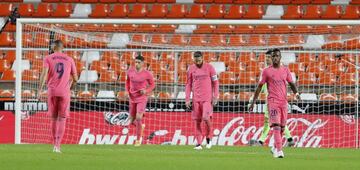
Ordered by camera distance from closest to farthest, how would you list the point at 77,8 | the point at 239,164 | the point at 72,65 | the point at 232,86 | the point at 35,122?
the point at 239,164
the point at 72,65
the point at 35,122
the point at 232,86
the point at 77,8

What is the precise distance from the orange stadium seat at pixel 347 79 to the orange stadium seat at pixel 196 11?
26.7ft

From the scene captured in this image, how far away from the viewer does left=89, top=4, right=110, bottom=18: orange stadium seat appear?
100 ft

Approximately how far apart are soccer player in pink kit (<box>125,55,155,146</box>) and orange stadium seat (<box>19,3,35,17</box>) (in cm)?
1043

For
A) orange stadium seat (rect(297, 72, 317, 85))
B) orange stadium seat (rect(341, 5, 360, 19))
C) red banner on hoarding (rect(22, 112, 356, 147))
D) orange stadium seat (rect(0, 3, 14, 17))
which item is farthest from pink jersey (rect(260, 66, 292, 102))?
orange stadium seat (rect(0, 3, 14, 17))

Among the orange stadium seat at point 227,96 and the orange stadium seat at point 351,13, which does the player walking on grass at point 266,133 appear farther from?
the orange stadium seat at point 351,13

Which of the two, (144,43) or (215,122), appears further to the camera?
(144,43)

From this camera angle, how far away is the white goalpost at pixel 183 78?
22422 millimetres

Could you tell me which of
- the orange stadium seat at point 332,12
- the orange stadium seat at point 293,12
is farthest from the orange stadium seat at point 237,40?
the orange stadium seat at point 332,12

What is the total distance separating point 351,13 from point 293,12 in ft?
6.14

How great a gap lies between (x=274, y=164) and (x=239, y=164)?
50 centimetres

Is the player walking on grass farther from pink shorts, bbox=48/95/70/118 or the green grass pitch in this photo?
pink shorts, bbox=48/95/70/118

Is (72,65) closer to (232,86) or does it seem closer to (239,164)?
(239,164)

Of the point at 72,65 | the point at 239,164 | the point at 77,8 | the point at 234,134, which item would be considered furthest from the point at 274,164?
the point at 77,8

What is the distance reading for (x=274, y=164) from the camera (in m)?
13.3
